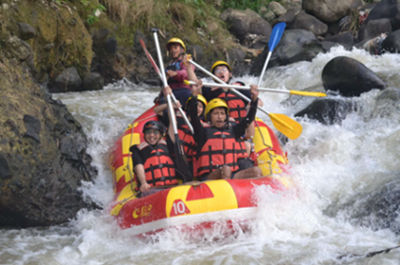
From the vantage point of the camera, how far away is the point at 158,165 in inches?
156

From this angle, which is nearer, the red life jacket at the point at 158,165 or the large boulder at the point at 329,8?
the red life jacket at the point at 158,165

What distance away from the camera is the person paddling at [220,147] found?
3.85 meters

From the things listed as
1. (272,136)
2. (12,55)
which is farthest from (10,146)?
(272,136)

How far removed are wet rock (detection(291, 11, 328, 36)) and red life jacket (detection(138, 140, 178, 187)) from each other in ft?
26.6

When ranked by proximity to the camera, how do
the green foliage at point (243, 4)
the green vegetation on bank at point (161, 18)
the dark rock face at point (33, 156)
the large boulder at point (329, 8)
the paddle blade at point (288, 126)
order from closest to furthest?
the dark rock face at point (33, 156)
the paddle blade at point (288, 126)
the green vegetation on bank at point (161, 18)
the large boulder at point (329, 8)
the green foliage at point (243, 4)

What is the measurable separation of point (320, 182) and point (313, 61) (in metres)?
4.19

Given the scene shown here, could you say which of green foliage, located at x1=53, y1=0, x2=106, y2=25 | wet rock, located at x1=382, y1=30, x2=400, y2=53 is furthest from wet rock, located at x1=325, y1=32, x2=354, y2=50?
green foliage, located at x1=53, y1=0, x2=106, y2=25

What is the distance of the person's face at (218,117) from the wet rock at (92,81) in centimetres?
394

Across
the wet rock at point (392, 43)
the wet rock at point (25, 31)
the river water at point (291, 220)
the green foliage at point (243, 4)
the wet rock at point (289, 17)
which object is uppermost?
the green foliage at point (243, 4)

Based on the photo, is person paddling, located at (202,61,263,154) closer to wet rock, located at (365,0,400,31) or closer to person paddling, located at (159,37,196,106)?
person paddling, located at (159,37,196,106)

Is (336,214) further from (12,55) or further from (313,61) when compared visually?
(313,61)

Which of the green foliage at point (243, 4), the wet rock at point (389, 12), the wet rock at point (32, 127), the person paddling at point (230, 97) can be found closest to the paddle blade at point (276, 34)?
the person paddling at point (230, 97)

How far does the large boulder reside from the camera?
11.2 meters

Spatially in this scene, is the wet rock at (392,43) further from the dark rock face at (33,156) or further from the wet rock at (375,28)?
the dark rock face at (33,156)
